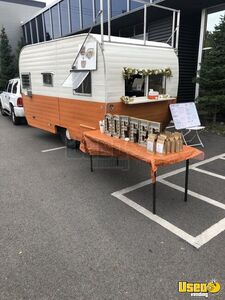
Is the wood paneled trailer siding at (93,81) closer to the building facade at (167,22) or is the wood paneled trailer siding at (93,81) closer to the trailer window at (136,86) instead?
the trailer window at (136,86)

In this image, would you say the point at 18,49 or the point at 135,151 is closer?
the point at 135,151

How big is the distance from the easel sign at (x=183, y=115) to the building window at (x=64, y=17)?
10.7 m

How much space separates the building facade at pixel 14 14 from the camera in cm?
1953

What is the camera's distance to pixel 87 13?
39.8ft

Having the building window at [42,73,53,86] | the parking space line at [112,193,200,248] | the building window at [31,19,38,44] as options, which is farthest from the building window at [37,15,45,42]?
the parking space line at [112,193,200,248]

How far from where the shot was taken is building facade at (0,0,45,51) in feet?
64.1

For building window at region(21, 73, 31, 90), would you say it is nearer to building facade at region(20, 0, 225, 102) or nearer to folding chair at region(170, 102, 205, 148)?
building facade at region(20, 0, 225, 102)

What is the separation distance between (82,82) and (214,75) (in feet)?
14.8

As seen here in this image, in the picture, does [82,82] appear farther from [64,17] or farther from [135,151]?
[64,17]

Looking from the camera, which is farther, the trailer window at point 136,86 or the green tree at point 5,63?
the green tree at point 5,63

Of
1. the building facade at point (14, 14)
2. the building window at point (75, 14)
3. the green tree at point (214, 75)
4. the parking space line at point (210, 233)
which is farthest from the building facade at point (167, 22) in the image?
the building facade at point (14, 14)

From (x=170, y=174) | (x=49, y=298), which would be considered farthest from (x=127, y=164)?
(x=49, y=298)

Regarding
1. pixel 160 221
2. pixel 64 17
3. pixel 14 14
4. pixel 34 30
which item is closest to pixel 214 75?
pixel 160 221

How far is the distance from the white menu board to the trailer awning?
105mm
